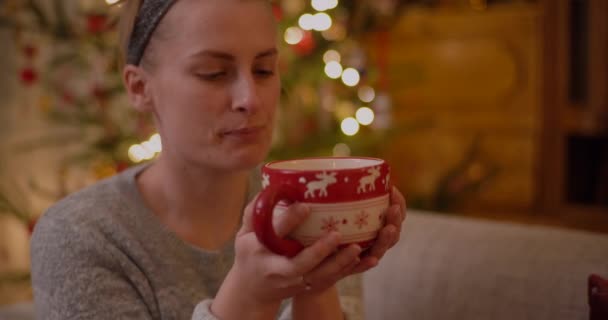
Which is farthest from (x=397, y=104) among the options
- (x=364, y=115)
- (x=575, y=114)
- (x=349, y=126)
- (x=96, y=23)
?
(x=96, y=23)

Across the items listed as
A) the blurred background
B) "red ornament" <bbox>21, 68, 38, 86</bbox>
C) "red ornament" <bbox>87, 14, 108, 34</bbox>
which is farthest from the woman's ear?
"red ornament" <bbox>21, 68, 38, 86</bbox>

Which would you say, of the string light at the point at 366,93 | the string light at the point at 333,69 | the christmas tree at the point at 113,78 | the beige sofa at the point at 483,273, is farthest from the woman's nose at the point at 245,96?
the string light at the point at 366,93

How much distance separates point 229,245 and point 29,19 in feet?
6.34

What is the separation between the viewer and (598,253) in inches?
46.8

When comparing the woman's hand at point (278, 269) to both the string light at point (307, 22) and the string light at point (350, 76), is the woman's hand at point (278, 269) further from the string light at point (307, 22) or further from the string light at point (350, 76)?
the string light at point (350, 76)

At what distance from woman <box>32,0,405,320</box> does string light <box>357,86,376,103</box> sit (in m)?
1.85

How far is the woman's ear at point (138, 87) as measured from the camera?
1.19 metres

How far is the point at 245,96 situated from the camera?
102cm

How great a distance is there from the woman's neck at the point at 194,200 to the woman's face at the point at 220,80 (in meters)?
0.10

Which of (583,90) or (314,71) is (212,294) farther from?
(583,90)

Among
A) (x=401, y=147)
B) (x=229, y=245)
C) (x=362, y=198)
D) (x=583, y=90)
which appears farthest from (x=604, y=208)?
(x=362, y=198)

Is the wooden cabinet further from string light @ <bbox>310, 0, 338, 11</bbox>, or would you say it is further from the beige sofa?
the beige sofa

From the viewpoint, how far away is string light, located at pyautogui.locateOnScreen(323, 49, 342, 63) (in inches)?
111

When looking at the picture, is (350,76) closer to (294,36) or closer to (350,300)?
(294,36)
